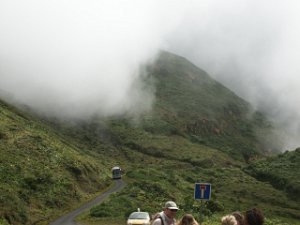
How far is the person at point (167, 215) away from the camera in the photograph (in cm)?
1119

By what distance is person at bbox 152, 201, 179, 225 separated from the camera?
11188 mm

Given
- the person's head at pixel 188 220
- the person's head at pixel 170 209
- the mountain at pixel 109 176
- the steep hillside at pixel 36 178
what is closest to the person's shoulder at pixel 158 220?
the person's head at pixel 170 209

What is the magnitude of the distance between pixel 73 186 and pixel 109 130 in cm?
11793

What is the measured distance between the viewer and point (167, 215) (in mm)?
11312

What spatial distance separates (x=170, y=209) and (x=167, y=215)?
21 centimetres

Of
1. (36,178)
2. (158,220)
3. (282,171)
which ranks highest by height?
(282,171)

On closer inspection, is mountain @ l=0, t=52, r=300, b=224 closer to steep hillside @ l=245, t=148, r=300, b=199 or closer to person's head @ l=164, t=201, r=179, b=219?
steep hillside @ l=245, t=148, r=300, b=199

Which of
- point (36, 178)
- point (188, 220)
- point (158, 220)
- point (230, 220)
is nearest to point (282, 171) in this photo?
point (36, 178)

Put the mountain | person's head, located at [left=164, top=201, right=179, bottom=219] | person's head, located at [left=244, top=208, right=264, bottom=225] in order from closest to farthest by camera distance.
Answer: person's head, located at [left=244, top=208, right=264, bottom=225] → person's head, located at [left=164, top=201, right=179, bottom=219] → the mountain

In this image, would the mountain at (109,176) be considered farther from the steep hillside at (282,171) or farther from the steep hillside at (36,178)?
the steep hillside at (282,171)

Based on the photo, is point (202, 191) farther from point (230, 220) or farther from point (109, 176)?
point (109, 176)

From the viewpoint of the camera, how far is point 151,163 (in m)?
168

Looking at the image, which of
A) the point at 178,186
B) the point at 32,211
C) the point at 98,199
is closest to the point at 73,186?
the point at 98,199

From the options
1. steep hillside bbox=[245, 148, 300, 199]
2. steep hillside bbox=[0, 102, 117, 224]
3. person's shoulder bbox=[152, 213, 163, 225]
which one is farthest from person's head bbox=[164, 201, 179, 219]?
steep hillside bbox=[245, 148, 300, 199]
